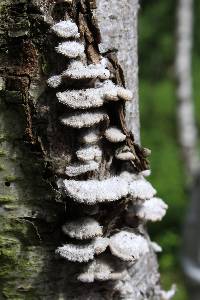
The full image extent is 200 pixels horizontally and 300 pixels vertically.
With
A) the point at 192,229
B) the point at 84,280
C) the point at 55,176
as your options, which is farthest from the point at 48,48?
the point at 192,229

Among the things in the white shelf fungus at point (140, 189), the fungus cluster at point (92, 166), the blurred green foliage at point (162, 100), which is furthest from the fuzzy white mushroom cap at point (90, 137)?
the blurred green foliage at point (162, 100)

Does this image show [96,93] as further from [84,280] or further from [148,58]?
[148,58]

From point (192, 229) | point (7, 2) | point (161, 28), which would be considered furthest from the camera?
point (161, 28)

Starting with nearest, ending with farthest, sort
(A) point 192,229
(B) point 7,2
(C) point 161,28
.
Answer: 1. (B) point 7,2
2. (A) point 192,229
3. (C) point 161,28

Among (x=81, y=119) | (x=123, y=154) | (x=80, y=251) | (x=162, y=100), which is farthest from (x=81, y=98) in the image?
(x=162, y=100)

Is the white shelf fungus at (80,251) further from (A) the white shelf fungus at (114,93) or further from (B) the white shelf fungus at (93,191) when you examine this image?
(A) the white shelf fungus at (114,93)

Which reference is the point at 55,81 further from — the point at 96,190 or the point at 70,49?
the point at 96,190

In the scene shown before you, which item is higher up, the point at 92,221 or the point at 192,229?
the point at 92,221
